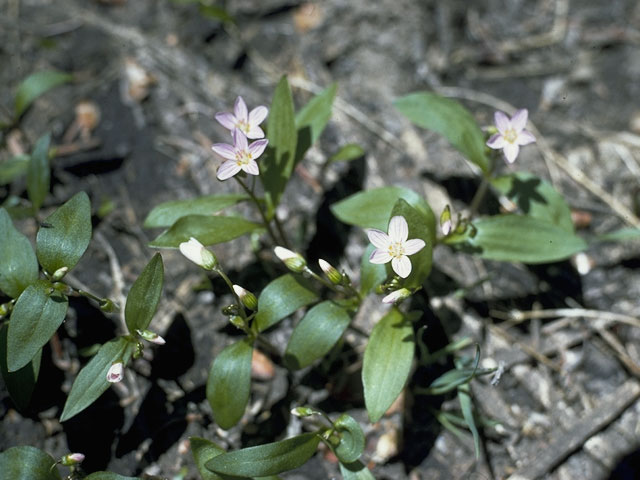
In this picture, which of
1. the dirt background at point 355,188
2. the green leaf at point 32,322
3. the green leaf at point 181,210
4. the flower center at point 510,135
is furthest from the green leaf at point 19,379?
the flower center at point 510,135

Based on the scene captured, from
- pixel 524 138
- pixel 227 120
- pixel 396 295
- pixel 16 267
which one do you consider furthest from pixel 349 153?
pixel 16 267

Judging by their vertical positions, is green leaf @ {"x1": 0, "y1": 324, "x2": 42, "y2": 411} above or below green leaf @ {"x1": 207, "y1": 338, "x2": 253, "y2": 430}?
above

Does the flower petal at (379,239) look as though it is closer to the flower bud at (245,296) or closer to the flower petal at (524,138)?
the flower bud at (245,296)

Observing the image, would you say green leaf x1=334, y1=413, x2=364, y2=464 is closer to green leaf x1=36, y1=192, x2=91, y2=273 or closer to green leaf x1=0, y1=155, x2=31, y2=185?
green leaf x1=36, y1=192, x2=91, y2=273

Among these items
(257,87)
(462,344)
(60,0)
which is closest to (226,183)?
(257,87)

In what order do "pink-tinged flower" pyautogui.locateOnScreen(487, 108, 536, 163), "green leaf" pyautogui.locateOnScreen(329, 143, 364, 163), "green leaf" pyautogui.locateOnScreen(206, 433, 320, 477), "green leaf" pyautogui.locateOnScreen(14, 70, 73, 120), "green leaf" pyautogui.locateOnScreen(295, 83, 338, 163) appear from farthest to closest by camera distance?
"green leaf" pyautogui.locateOnScreen(14, 70, 73, 120) < "green leaf" pyautogui.locateOnScreen(329, 143, 364, 163) < "green leaf" pyautogui.locateOnScreen(295, 83, 338, 163) < "pink-tinged flower" pyautogui.locateOnScreen(487, 108, 536, 163) < "green leaf" pyautogui.locateOnScreen(206, 433, 320, 477)

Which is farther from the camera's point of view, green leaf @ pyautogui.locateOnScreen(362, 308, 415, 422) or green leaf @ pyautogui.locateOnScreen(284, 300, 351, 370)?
green leaf @ pyautogui.locateOnScreen(284, 300, 351, 370)

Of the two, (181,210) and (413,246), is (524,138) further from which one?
(181,210)

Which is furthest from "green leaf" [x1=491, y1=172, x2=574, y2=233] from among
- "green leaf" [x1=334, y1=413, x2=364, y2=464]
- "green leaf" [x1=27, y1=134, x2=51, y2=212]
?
"green leaf" [x1=27, y1=134, x2=51, y2=212]
